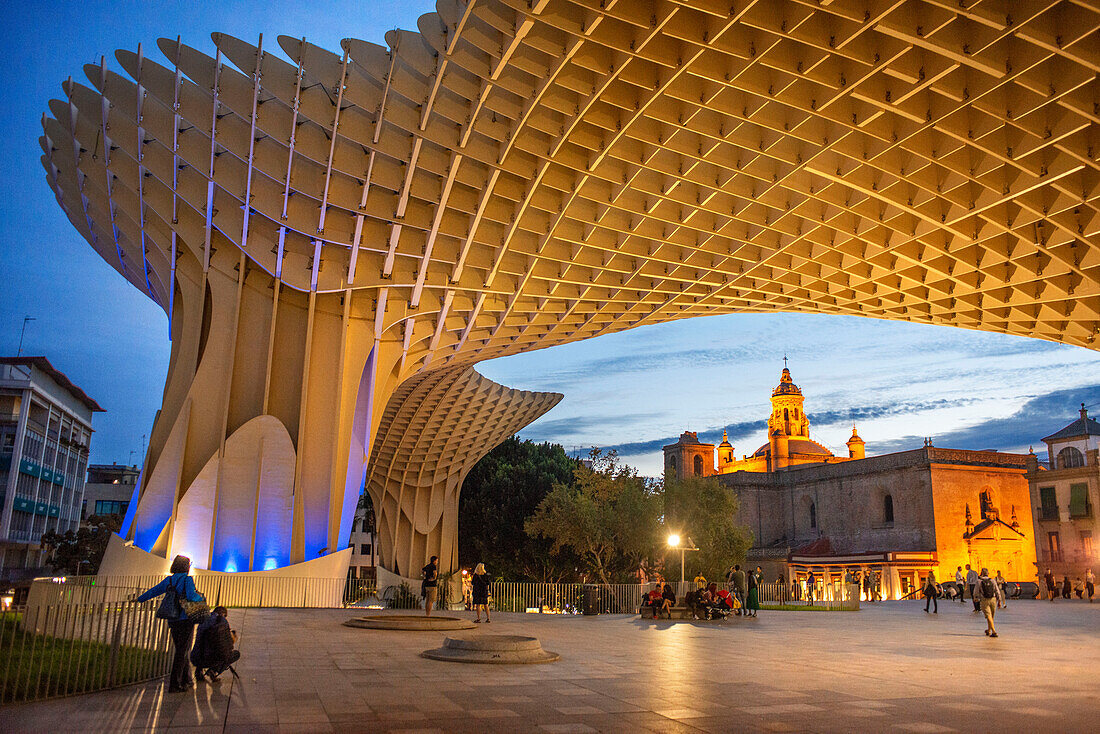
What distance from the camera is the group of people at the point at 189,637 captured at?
9164 mm

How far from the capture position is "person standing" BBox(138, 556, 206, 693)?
913 cm

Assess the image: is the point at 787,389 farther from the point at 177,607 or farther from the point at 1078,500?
the point at 177,607

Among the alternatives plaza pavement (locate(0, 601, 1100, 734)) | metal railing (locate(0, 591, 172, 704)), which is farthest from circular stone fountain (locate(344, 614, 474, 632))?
metal railing (locate(0, 591, 172, 704))

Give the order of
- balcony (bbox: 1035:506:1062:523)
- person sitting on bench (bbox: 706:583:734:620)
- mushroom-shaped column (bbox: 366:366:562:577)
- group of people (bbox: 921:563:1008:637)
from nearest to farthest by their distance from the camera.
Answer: group of people (bbox: 921:563:1008:637), person sitting on bench (bbox: 706:583:734:620), mushroom-shaped column (bbox: 366:366:562:577), balcony (bbox: 1035:506:1062:523)

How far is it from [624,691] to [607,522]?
1395 inches

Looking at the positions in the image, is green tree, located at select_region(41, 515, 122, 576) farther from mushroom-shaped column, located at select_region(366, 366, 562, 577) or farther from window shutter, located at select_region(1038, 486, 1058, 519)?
window shutter, located at select_region(1038, 486, 1058, 519)

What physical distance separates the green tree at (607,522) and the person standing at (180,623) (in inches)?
1421

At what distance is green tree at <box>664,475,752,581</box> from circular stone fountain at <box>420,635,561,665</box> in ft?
102

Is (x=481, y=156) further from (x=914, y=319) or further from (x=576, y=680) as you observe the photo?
(x=914, y=319)

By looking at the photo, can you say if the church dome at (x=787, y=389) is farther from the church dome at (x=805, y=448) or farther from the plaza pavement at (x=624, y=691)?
the plaza pavement at (x=624, y=691)

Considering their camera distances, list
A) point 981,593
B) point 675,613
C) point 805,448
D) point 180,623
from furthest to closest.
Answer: point 805,448 → point 675,613 → point 981,593 → point 180,623

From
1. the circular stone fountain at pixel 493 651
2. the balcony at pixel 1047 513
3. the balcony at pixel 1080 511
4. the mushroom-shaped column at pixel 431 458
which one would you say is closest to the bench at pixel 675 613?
the circular stone fountain at pixel 493 651

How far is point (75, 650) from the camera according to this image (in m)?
9.72

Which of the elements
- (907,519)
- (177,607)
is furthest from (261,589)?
(907,519)
